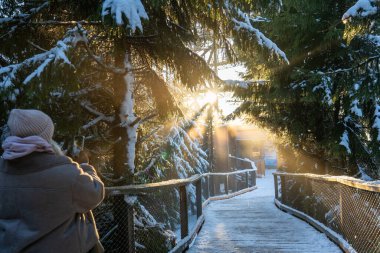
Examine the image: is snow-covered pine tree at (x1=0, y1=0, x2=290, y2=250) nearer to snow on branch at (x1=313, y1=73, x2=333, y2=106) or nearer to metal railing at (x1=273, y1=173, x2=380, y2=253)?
metal railing at (x1=273, y1=173, x2=380, y2=253)

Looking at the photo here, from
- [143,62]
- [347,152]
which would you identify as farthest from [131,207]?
[347,152]

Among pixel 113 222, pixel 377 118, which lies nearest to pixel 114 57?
pixel 113 222

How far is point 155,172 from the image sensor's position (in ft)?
22.9

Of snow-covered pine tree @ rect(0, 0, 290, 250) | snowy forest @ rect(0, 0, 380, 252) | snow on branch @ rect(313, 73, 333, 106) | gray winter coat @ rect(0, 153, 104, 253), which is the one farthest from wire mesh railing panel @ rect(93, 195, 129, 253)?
snow on branch @ rect(313, 73, 333, 106)

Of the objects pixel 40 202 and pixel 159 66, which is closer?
pixel 40 202

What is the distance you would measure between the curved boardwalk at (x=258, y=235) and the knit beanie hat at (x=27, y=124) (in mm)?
4154

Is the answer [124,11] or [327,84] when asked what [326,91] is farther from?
[124,11]

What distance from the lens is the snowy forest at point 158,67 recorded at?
12.4 ft

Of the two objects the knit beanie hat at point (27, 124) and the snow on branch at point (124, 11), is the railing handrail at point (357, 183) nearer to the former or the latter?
the snow on branch at point (124, 11)

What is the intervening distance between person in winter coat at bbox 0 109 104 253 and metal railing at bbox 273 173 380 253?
2739mm

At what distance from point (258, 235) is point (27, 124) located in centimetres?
552

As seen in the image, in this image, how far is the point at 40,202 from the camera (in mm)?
1963

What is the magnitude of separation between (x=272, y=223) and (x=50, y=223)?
6.74 m

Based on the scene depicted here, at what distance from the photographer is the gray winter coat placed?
1.95 meters
